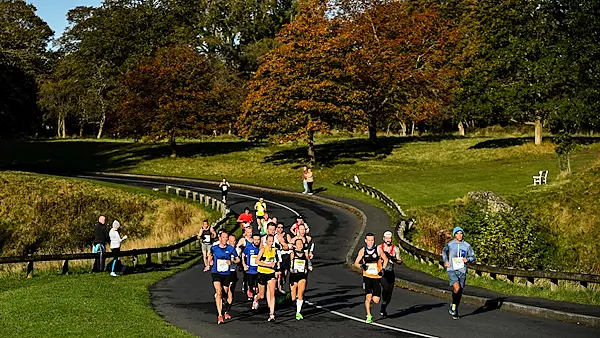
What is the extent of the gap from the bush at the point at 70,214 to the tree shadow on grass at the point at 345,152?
68.0 ft

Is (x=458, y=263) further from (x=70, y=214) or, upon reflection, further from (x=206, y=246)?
(x=70, y=214)

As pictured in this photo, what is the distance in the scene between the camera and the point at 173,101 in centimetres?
7125

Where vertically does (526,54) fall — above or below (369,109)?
above

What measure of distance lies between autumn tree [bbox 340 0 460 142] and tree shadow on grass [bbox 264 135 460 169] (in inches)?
91.0

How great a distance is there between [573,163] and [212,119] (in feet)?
117

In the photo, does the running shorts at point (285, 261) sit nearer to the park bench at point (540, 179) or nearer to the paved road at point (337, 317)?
the paved road at point (337, 317)

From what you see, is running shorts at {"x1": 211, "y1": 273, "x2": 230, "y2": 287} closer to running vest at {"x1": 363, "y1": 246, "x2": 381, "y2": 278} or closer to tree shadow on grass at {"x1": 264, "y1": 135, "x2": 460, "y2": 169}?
running vest at {"x1": 363, "y1": 246, "x2": 381, "y2": 278}

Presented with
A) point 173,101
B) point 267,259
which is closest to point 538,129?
point 173,101

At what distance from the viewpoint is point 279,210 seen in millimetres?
43031

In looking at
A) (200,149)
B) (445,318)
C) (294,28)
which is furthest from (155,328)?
(200,149)

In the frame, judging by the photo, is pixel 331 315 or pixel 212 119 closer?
pixel 331 315

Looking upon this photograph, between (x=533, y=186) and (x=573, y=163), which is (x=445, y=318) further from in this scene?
(x=573, y=163)

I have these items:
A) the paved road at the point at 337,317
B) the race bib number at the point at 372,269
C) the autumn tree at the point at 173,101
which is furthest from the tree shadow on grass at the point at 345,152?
the race bib number at the point at 372,269

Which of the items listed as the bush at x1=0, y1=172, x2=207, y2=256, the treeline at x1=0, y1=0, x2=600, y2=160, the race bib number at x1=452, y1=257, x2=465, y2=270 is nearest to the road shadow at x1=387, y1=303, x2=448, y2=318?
the race bib number at x1=452, y1=257, x2=465, y2=270
